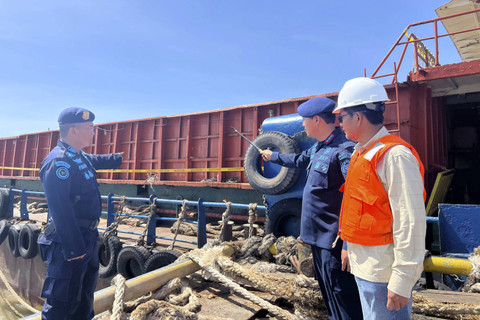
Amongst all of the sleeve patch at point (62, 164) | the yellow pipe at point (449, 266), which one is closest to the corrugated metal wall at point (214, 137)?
the yellow pipe at point (449, 266)

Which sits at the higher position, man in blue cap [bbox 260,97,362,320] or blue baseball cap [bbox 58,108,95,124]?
blue baseball cap [bbox 58,108,95,124]

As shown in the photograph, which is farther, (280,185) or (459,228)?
(280,185)

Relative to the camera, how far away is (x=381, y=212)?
1.24 meters

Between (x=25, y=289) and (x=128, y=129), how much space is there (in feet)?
17.3

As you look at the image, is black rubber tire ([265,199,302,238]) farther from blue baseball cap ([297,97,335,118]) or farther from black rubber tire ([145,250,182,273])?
blue baseball cap ([297,97,335,118])

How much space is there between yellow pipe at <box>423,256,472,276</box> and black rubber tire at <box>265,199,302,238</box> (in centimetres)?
181

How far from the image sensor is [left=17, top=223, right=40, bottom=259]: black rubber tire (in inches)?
264

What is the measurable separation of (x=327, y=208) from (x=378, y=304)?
28.8 inches

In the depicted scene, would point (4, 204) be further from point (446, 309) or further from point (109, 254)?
point (446, 309)

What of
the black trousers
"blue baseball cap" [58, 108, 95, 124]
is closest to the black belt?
"blue baseball cap" [58, 108, 95, 124]

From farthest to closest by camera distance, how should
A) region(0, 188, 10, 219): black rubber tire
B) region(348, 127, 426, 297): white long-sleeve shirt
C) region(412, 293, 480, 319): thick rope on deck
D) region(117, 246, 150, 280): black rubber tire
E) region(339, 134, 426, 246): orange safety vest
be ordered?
region(0, 188, 10, 219): black rubber tire
region(117, 246, 150, 280): black rubber tire
region(412, 293, 480, 319): thick rope on deck
region(339, 134, 426, 246): orange safety vest
region(348, 127, 426, 297): white long-sleeve shirt

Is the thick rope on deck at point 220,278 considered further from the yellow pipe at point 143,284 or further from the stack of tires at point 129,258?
the stack of tires at point 129,258

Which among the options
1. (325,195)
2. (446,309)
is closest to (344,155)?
(325,195)

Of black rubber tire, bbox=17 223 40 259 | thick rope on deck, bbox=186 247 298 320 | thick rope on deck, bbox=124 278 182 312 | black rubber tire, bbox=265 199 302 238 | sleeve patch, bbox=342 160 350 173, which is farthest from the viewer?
black rubber tire, bbox=17 223 40 259
